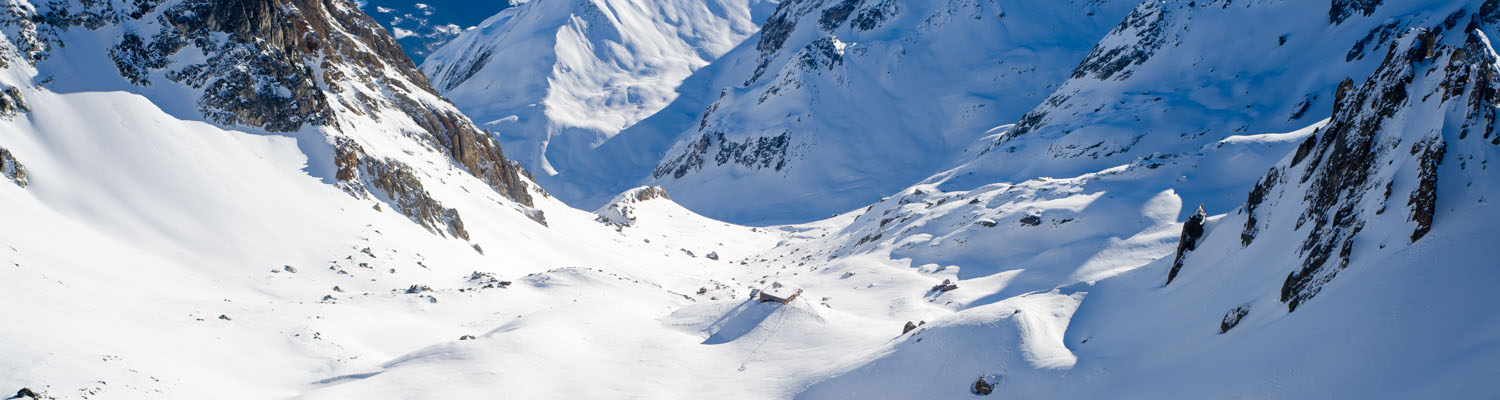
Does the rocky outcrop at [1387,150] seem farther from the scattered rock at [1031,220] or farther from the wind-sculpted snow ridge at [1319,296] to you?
the scattered rock at [1031,220]

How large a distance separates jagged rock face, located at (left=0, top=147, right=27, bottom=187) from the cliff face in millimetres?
7664

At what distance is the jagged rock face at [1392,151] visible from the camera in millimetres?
14328

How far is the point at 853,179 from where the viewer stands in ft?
275

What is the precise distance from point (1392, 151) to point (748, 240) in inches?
2083

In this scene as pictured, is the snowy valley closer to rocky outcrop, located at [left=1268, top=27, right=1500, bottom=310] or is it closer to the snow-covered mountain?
rocky outcrop, located at [left=1268, top=27, right=1500, bottom=310]

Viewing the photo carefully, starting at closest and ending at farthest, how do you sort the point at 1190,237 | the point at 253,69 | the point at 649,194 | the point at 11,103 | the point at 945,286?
the point at 1190,237 → the point at 11,103 → the point at 945,286 → the point at 253,69 → the point at 649,194

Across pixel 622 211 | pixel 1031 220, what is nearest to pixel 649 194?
pixel 622 211

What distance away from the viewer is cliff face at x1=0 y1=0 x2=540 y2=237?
1289 inches

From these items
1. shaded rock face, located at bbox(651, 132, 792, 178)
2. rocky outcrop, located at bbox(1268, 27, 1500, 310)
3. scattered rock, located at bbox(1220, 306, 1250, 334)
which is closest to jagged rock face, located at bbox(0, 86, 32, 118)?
scattered rock, located at bbox(1220, 306, 1250, 334)

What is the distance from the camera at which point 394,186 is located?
3756cm

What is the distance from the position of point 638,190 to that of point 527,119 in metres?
46.1

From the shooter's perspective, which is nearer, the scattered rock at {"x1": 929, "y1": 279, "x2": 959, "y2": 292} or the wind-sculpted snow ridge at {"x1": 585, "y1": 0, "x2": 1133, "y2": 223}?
the scattered rock at {"x1": 929, "y1": 279, "x2": 959, "y2": 292}

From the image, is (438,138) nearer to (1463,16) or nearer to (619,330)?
(619,330)

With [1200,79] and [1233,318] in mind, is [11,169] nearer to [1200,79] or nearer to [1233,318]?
[1233,318]
